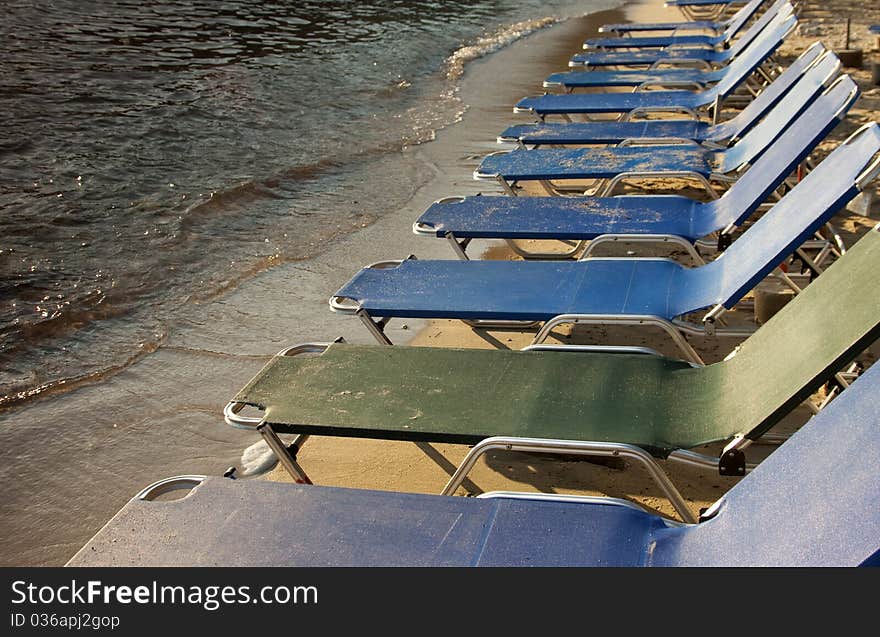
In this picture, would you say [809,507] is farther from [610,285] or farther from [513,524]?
[610,285]

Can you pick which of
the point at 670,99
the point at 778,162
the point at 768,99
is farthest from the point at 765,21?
the point at 778,162

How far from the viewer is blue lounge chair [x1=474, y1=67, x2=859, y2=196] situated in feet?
16.6

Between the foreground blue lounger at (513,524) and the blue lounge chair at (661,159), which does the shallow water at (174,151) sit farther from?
the foreground blue lounger at (513,524)

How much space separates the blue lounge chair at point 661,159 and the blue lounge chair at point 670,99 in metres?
1.18

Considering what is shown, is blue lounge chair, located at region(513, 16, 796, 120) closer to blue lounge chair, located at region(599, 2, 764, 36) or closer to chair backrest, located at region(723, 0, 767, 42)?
chair backrest, located at region(723, 0, 767, 42)

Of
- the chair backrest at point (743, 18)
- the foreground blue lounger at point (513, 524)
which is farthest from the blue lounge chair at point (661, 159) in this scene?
the chair backrest at point (743, 18)

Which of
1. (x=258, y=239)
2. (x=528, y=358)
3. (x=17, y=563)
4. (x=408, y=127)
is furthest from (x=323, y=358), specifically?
(x=408, y=127)

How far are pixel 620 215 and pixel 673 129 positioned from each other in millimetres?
1984

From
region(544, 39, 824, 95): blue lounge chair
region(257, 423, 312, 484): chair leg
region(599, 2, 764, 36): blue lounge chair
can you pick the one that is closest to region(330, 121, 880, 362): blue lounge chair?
region(257, 423, 312, 484): chair leg

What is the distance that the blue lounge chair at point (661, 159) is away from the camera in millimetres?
5059

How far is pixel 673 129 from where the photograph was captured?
6363mm

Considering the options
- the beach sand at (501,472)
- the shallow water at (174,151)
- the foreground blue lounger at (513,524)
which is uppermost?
the foreground blue lounger at (513,524)

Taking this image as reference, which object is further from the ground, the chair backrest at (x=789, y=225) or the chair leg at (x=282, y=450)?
the chair backrest at (x=789, y=225)
